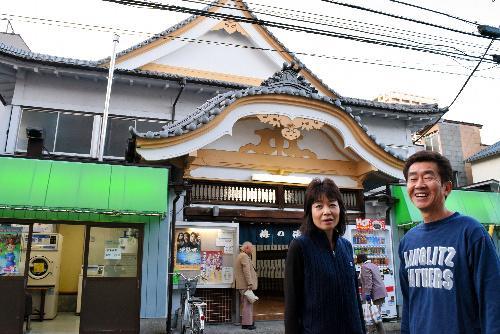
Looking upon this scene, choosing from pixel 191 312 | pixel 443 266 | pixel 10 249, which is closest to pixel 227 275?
pixel 191 312

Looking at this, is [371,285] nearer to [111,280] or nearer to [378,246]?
[378,246]

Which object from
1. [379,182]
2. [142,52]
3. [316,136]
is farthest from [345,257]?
[142,52]

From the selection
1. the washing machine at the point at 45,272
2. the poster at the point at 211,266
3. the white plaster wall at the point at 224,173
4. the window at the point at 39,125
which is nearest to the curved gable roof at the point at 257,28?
the window at the point at 39,125

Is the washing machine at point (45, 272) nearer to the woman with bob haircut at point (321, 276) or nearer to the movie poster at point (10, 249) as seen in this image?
the movie poster at point (10, 249)

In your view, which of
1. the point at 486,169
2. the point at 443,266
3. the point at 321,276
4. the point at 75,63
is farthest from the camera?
the point at 486,169

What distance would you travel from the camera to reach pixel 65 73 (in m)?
12.7

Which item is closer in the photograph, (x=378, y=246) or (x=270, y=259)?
(x=378, y=246)

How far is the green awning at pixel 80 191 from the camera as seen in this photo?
8352 millimetres

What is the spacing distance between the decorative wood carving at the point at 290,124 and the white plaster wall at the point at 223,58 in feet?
19.0

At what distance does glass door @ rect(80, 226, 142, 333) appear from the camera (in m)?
8.92

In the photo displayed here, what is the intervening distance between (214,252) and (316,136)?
470 centimetres

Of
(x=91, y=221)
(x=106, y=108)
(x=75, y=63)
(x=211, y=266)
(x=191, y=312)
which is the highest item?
(x=75, y=63)

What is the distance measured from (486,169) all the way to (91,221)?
70.1 feet

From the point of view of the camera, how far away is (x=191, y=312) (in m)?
8.75
